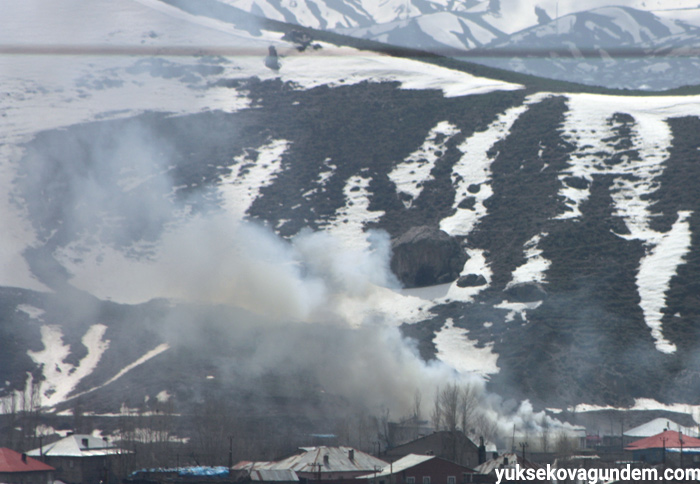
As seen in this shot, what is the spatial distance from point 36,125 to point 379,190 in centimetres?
5858

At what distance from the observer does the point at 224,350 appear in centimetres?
11412

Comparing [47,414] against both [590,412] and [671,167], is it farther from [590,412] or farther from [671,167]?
[671,167]

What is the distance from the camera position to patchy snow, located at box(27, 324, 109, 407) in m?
110

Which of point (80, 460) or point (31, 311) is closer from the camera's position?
point (80, 460)

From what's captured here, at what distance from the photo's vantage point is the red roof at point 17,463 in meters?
75.7

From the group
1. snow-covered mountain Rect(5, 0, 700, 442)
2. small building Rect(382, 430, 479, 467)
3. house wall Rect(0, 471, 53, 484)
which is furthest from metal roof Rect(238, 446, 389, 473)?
snow-covered mountain Rect(5, 0, 700, 442)

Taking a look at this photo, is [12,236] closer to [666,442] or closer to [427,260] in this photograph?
[427,260]

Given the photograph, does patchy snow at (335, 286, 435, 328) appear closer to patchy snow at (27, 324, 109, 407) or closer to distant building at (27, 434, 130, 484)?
patchy snow at (27, 324, 109, 407)

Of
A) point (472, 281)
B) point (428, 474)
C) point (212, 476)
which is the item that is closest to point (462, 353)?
point (472, 281)

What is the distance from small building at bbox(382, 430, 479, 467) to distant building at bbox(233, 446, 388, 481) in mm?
5536

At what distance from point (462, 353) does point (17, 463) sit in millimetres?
52139

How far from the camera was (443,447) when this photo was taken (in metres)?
82.4

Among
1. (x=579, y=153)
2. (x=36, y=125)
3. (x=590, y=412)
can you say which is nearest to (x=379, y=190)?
(x=579, y=153)

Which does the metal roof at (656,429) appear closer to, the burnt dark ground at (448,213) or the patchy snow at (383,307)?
the burnt dark ground at (448,213)
